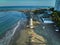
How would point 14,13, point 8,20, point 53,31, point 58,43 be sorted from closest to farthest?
point 58,43 → point 53,31 → point 8,20 → point 14,13

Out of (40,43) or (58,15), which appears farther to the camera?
(58,15)

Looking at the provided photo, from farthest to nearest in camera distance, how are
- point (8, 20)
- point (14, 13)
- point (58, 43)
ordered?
point (14, 13) < point (8, 20) < point (58, 43)

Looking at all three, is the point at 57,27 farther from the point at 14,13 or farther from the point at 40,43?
the point at 14,13

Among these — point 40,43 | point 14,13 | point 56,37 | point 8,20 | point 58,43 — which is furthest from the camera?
point 14,13

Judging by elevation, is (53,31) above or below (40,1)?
below

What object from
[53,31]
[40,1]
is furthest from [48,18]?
[53,31]

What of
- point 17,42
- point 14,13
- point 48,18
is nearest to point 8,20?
point 14,13

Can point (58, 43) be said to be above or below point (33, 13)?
below

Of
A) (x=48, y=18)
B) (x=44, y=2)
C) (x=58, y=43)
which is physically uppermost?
(x=44, y=2)

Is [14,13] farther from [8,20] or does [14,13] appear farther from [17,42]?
[17,42]

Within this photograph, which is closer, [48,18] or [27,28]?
[27,28]
